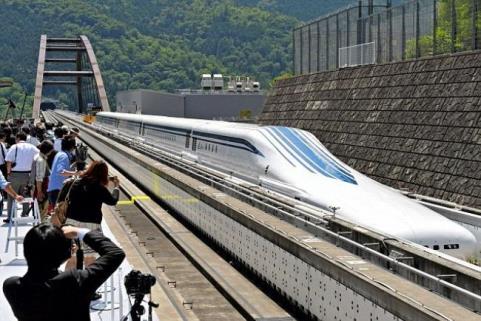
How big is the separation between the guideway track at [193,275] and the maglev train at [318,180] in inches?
84.8

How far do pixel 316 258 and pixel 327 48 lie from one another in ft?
103

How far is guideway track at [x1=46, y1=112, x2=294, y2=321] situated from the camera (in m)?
11.6

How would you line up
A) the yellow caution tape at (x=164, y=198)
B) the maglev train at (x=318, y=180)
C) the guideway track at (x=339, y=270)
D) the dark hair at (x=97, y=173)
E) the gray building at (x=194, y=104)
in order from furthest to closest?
the gray building at (x=194, y=104)
the yellow caution tape at (x=164, y=198)
the maglev train at (x=318, y=180)
the dark hair at (x=97, y=173)
the guideway track at (x=339, y=270)

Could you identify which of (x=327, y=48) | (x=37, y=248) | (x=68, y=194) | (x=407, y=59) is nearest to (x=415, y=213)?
(x=68, y=194)

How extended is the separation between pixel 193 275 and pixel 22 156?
399 cm

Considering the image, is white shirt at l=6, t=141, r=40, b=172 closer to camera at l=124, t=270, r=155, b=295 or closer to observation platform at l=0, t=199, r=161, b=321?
observation platform at l=0, t=199, r=161, b=321

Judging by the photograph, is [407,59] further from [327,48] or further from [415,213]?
[415,213]

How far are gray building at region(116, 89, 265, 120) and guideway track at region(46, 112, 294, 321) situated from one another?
202ft

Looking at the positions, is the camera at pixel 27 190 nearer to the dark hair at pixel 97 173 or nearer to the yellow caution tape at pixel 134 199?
the dark hair at pixel 97 173

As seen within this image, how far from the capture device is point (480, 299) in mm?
6922

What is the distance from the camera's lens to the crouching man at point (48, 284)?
14.1ft

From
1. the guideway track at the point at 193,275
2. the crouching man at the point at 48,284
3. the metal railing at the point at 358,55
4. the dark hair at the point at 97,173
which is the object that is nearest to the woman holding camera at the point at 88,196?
the dark hair at the point at 97,173

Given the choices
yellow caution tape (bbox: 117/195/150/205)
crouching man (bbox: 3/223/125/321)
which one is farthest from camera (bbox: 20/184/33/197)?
crouching man (bbox: 3/223/125/321)

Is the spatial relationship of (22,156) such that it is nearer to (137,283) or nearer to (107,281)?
(107,281)
